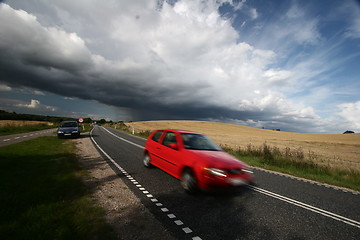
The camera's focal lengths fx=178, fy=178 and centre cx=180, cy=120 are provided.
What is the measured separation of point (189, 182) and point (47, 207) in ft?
10.8

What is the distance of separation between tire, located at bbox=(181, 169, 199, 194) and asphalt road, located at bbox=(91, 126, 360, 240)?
16 centimetres

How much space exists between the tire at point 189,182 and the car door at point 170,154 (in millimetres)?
454

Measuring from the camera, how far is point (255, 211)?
417 cm

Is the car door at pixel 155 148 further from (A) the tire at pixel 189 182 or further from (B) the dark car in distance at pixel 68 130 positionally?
(B) the dark car in distance at pixel 68 130

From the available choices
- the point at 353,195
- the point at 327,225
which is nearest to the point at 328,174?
the point at 353,195

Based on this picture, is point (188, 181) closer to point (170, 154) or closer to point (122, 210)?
point (170, 154)

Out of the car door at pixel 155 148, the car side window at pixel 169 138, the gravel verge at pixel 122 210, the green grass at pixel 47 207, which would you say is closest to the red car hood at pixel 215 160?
the car side window at pixel 169 138

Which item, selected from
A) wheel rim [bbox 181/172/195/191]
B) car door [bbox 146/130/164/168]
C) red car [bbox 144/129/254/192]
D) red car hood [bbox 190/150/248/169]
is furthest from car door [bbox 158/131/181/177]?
red car hood [bbox 190/150/248/169]

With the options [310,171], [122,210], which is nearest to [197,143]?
[122,210]

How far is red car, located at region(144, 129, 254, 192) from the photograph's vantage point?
446cm

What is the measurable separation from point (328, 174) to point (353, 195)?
3.01 metres

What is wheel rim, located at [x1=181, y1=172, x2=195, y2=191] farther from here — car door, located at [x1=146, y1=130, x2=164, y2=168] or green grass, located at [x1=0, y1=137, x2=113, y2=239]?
green grass, located at [x1=0, y1=137, x2=113, y2=239]

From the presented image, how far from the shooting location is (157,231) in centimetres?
322

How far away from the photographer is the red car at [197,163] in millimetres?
4461
